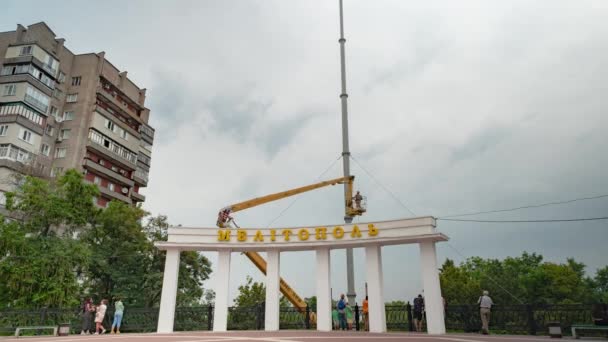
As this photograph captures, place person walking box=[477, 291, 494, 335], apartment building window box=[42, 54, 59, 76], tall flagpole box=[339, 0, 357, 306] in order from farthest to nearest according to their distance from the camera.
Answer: apartment building window box=[42, 54, 59, 76], tall flagpole box=[339, 0, 357, 306], person walking box=[477, 291, 494, 335]

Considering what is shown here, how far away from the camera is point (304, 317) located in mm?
23266

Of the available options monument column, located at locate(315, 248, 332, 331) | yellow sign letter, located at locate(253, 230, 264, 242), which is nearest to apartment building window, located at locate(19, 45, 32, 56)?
yellow sign letter, located at locate(253, 230, 264, 242)

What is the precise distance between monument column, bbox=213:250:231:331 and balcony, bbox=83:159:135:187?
38.7 metres

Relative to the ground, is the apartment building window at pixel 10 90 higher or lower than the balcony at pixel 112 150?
higher

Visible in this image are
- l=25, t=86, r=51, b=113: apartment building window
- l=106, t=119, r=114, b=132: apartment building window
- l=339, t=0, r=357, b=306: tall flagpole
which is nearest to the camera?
l=339, t=0, r=357, b=306: tall flagpole

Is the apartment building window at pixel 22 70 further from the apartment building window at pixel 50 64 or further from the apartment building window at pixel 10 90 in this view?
the apartment building window at pixel 10 90

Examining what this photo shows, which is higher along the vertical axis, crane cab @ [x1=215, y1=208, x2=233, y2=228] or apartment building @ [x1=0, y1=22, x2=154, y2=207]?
apartment building @ [x1=0, y1=22, x2=154, y2=207]

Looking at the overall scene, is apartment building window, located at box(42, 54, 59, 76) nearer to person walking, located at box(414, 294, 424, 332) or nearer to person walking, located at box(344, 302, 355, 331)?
person walking, located at box(344, 302, 355, 331)

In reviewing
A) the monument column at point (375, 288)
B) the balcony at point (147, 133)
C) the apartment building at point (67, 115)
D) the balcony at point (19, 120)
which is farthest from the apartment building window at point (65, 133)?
the monument column at point (375, 288)

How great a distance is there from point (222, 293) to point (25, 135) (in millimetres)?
38003

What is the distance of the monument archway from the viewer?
64.2 feet

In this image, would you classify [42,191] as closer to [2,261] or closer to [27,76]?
[2,261]

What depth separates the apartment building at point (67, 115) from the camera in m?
46.2

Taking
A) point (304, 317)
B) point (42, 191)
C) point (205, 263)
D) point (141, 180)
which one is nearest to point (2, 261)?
point (42, 191)
